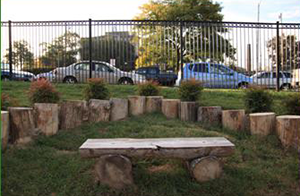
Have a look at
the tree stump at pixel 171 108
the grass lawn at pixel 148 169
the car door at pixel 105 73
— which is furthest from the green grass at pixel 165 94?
the car door at pixel 105 73

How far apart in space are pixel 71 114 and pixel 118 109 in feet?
2.99

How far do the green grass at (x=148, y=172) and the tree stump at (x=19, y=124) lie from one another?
0.45 feet

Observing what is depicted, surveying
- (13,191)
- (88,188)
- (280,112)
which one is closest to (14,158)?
(13,191)

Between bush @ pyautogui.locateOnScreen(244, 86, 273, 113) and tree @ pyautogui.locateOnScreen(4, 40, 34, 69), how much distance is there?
797 cm

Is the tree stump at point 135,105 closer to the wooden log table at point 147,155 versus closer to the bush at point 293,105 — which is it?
the wooden log table at point 147,155

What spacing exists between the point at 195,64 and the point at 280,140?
650 cm

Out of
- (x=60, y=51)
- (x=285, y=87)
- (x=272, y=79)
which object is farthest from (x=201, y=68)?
(x=60, y=51)

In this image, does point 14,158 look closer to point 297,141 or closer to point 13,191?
point 13,191

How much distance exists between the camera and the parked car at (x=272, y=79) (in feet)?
31.8

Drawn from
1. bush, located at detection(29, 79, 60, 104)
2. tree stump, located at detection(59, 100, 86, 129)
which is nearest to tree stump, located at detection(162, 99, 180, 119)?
tree stump, located at detection(59, 100, 86, 129)

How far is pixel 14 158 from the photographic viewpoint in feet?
12.6

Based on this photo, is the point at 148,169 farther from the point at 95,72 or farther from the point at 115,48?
the point at 115,48

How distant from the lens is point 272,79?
32.3 ft

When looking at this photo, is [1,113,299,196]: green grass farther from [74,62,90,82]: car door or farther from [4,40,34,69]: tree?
[4,40,34,69]: tree
